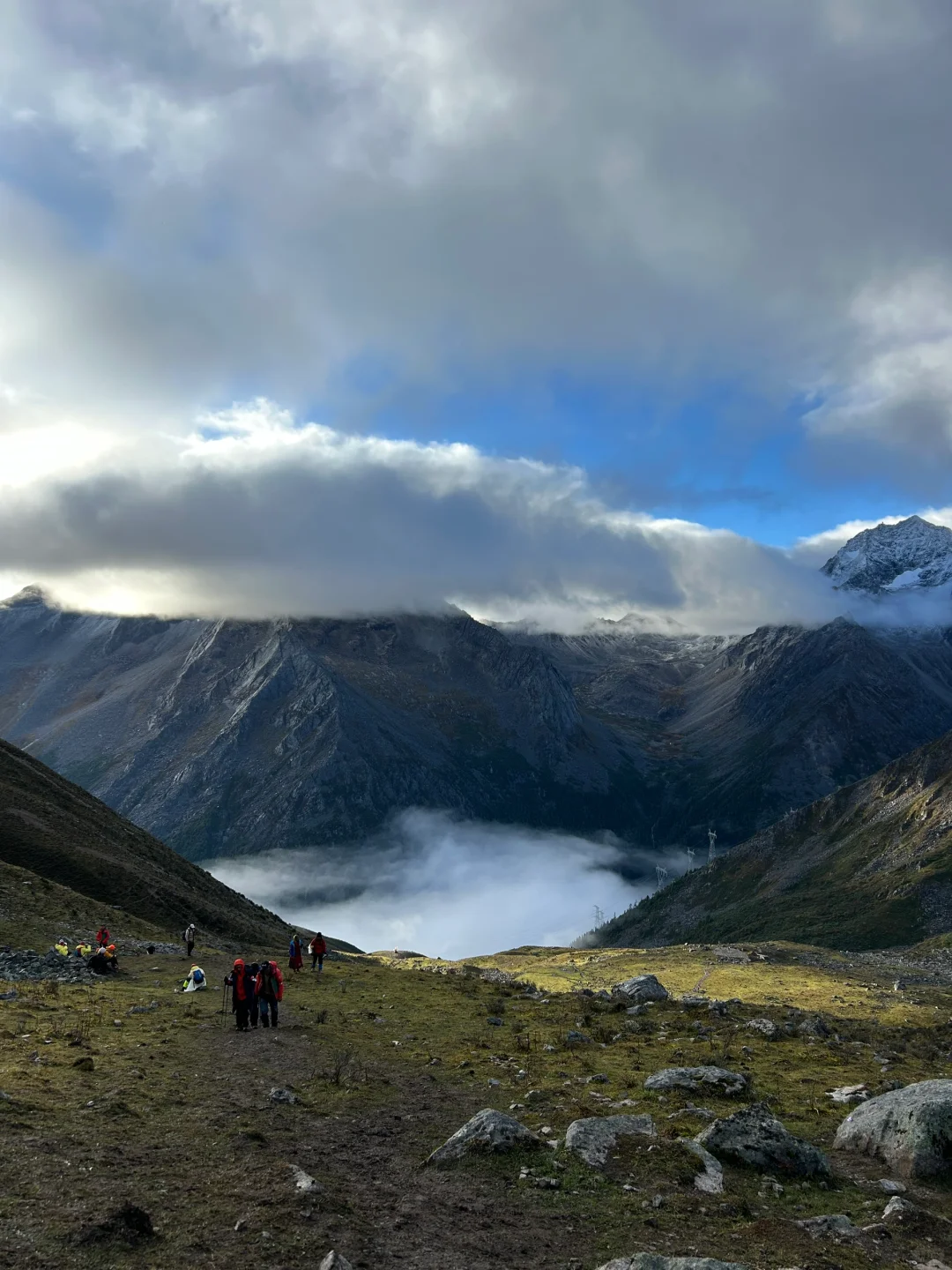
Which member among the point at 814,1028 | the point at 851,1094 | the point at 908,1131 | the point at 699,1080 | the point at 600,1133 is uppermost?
the point at 600,1133

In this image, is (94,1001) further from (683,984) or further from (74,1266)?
(683,984)

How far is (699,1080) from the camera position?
25.4 metres

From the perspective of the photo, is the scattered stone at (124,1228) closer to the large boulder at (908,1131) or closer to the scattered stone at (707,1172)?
the scattered stone at (707,1172)

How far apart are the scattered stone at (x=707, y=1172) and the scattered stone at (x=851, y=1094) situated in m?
9.08

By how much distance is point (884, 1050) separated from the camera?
3372 centimetres

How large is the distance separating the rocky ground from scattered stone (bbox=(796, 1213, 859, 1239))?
0.06m

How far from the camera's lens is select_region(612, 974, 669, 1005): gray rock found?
45219 mm

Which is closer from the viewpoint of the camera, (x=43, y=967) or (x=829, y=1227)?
(x=829, y=1227)

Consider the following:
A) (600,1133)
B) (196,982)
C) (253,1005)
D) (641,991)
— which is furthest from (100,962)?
(600,1133)

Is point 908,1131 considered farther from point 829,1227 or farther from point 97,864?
point 97,864

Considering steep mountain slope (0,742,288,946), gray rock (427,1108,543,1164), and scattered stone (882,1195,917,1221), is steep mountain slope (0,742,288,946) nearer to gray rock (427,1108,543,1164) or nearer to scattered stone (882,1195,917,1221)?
gray rock (427,1108,543,1164)

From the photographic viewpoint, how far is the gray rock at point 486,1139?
18.4m

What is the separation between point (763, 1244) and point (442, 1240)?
5983 millimetres

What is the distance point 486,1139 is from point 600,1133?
2.96 metres
